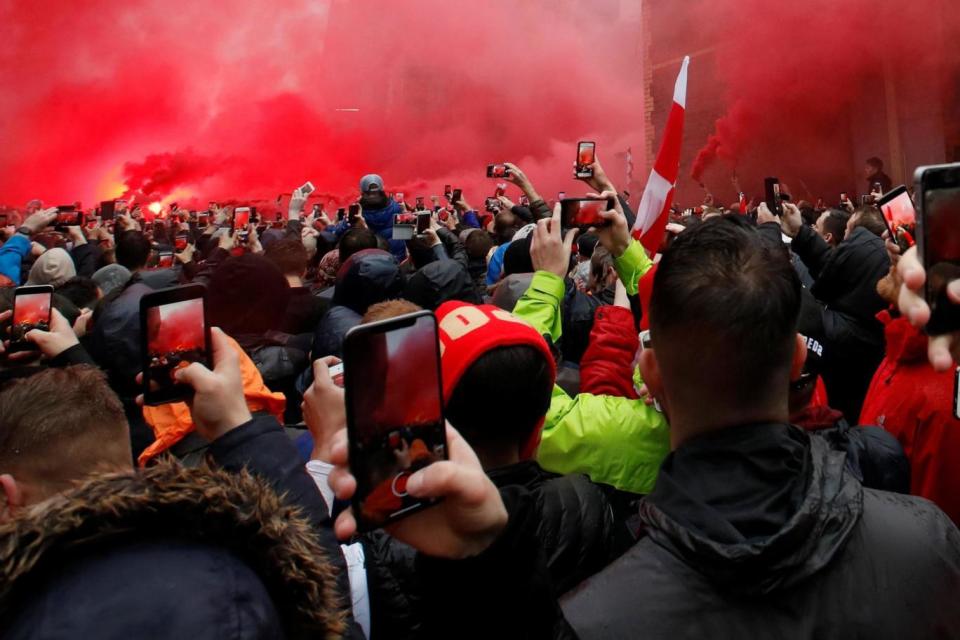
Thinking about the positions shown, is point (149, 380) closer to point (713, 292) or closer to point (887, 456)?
point (713, 292)

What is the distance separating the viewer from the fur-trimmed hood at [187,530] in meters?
0.78

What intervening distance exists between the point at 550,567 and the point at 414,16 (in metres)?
18.0

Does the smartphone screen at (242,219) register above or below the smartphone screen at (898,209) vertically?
above

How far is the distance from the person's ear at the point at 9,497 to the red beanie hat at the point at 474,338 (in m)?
0.75

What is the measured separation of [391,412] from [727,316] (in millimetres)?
518

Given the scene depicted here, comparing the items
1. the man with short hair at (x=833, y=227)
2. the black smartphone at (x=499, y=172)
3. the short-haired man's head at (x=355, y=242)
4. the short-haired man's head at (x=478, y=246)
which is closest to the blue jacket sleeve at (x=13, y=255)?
the short-haired man's head at (x=355, y=242)

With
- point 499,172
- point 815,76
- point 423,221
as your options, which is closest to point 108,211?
point 423,221

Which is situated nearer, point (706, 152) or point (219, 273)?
point (219, 273)

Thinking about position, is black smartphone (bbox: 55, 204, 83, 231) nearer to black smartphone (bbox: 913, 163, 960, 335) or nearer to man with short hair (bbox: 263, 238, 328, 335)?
man with short hair (bbox: 263, 238, 328, 335)

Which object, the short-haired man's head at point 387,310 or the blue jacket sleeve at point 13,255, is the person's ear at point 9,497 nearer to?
the short-haired man's head at point 387,310

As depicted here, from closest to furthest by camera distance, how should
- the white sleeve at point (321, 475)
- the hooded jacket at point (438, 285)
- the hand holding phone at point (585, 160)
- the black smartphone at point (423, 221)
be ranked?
the white sleeve at point (321, 475) < the hand holding phone at point (585, 160) < the hooded jacket at point (438, 285) < the black smartphone at point (423, 221)

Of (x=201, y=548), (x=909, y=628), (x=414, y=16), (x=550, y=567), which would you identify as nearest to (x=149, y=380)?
(x=201, y=548)

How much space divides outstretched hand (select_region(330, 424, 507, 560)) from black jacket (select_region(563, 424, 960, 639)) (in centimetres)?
20

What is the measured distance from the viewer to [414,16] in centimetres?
1756
